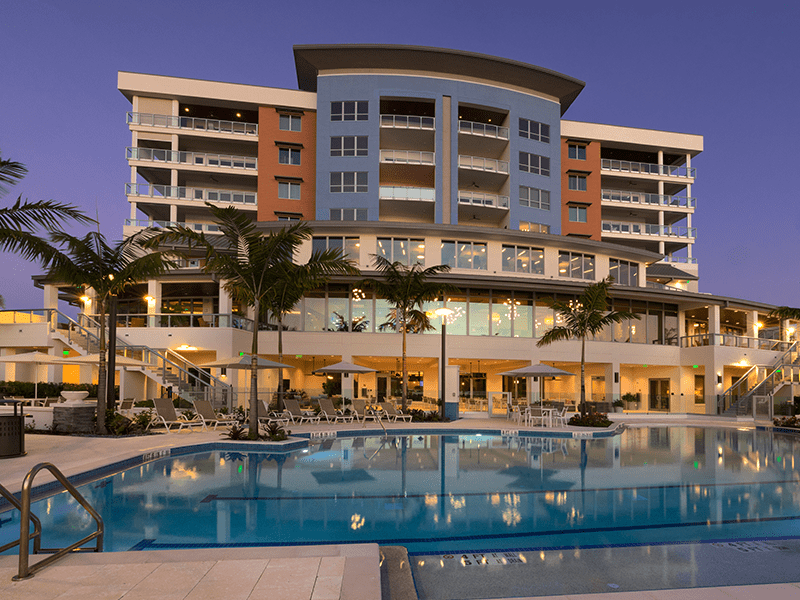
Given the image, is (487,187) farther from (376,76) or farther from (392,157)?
(376,76)

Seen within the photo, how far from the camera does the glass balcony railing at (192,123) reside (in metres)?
38.7

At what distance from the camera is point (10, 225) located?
11.7 metres

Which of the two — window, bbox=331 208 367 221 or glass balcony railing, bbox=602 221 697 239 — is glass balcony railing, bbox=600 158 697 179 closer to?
glass balcony railing, bbox=602 221 697 239

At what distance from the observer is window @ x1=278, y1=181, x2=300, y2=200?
36.5 meters

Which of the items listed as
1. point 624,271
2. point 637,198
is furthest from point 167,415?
point 637,198

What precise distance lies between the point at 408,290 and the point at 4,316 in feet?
57.5

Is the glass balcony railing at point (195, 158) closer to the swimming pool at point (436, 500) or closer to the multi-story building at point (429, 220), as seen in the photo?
the multi-story building at point (429, 220)

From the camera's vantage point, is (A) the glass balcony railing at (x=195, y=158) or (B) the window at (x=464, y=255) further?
(A) the glass balcony railing at (x=195, y=158)

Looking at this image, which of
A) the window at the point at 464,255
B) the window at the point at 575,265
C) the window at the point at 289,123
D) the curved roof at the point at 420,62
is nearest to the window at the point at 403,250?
the window at the point at 464,255

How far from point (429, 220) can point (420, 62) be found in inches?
376

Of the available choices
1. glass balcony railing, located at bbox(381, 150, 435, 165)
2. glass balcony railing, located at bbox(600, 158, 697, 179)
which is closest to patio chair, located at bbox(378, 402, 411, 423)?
glass balcony railing, located at bbox(381, 150, 435, 165)

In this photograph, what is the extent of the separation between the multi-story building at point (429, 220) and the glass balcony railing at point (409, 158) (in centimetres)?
12

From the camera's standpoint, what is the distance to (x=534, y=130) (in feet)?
123

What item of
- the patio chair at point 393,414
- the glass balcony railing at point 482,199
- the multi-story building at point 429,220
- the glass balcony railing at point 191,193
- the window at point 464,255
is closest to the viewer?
the patio chair at point 393,414
